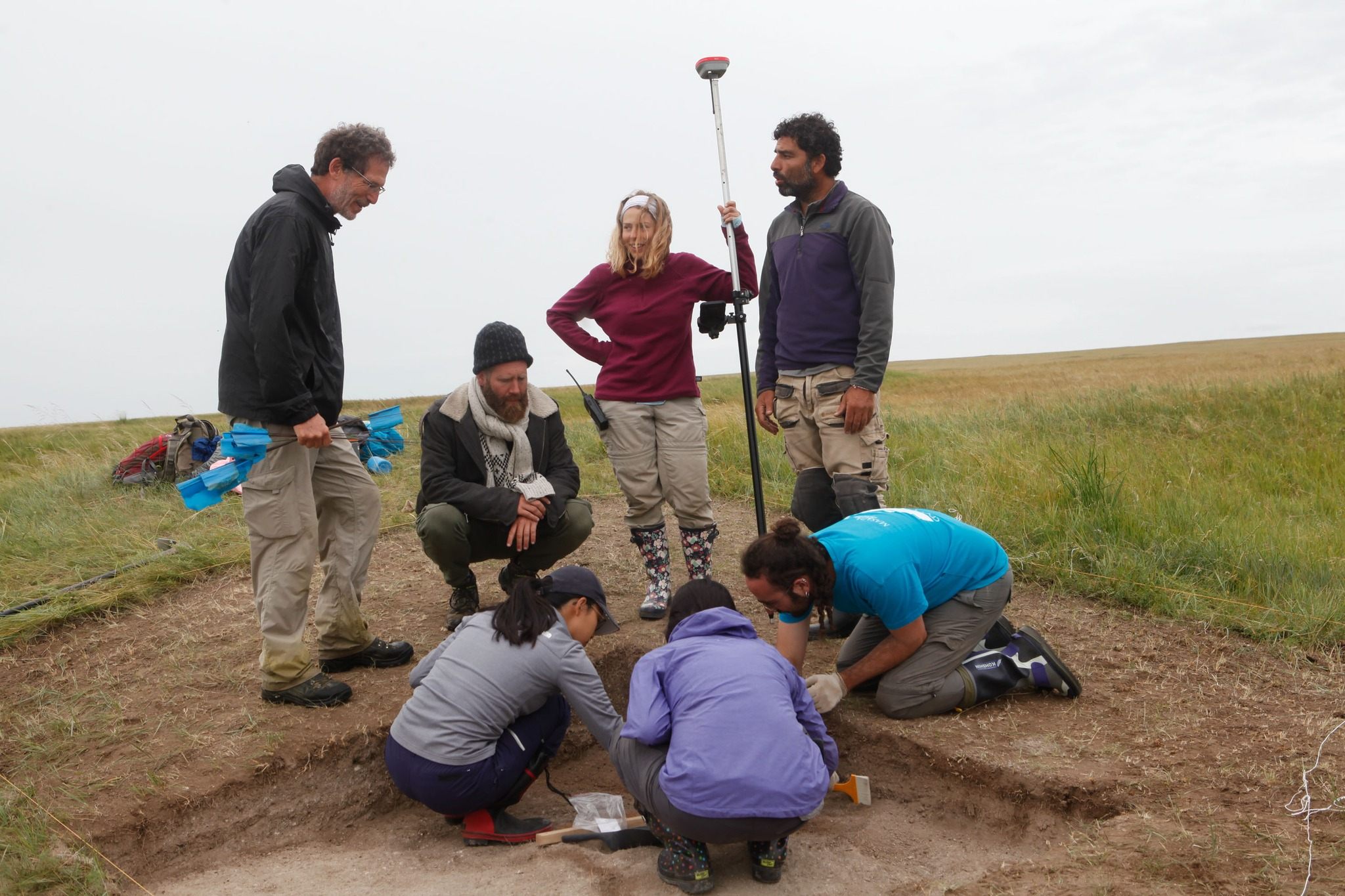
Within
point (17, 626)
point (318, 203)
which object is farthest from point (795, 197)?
point (17, 626)

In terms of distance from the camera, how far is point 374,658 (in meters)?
4.47

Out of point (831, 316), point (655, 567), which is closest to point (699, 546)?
point (655, 567)

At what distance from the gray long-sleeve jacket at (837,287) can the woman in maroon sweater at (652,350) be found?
0.28 metres

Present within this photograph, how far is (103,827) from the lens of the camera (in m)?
3.29

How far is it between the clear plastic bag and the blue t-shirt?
2.88ft

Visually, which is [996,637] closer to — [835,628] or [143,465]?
[835,628]

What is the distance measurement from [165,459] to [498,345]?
612 centimetres

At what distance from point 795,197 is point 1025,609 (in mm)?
2270

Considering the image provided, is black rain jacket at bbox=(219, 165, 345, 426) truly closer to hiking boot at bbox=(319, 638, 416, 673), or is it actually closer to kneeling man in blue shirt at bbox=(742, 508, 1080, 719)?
hiking boot at bbox=(319, 638, 416, 673)

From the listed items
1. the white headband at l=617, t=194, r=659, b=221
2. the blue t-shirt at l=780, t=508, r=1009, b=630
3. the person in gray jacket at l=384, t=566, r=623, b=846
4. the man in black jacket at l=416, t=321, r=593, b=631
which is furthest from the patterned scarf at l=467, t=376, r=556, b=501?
the blue t-shirt at l=780, t=508, r=1009, b=630

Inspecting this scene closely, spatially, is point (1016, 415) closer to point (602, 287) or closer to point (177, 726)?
point (602, 287)

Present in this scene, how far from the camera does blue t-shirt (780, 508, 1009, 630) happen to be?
3506mm

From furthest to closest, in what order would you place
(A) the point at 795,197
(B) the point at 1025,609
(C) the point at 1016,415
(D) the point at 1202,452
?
(C) the point at 1016,415
(D) the point at 1202,452
(B) the point at 1025,609
(A) the point at 795,197

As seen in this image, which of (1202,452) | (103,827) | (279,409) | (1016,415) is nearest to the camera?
(103,827)
